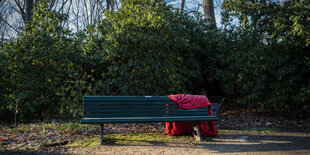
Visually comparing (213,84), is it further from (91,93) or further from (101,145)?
(101,145)

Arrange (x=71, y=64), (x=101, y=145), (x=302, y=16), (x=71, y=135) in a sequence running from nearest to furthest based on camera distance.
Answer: (x=101, y=145), (x=71, y=135), (x=302, y=16), (x=71, y=64)

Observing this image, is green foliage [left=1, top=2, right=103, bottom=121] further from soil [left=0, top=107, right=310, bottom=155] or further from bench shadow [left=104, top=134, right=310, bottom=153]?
bench shadow [left=104, top=134, right=310, bottom=153]

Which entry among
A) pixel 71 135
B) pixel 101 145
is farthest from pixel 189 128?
pixel 71 135

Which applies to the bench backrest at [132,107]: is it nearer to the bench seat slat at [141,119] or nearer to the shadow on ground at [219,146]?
the bench seat slat at [141,119]

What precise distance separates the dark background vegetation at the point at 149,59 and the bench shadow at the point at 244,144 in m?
2.15

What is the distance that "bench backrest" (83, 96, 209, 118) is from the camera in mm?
4371

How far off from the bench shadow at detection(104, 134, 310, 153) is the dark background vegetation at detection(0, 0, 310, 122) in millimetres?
2153

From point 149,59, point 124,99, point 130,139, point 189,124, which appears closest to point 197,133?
point 189,124

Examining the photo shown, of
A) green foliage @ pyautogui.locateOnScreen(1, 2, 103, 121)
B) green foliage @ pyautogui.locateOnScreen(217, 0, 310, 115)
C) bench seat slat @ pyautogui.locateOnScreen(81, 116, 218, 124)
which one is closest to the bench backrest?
bench seat slat @ pyautogui.locateOnScreen(81, 116, 218, 124)

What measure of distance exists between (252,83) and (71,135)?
5479 mm

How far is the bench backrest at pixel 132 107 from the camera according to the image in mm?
4371

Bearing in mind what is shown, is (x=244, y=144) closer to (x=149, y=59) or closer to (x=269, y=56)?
(x=149, y=59)

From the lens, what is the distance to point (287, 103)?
7.02 meters

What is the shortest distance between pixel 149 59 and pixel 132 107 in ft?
6.97
